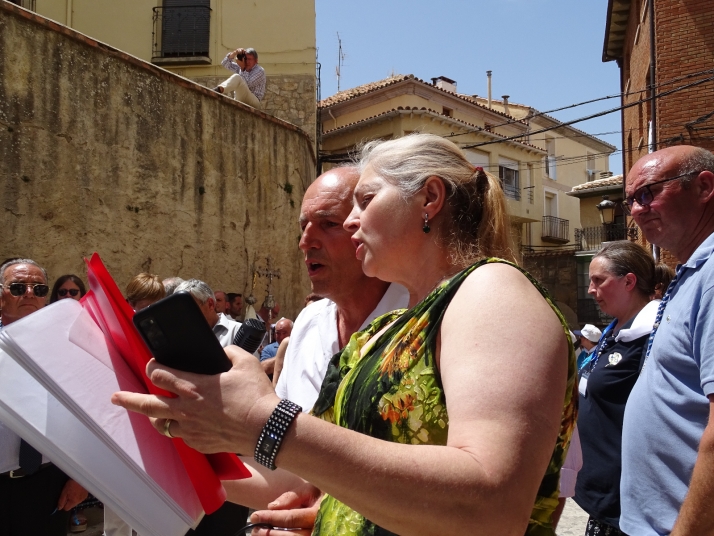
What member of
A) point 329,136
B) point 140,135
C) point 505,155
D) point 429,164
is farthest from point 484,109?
point 429,164

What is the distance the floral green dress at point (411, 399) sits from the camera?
4.13 feet

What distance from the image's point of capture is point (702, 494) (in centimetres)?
169

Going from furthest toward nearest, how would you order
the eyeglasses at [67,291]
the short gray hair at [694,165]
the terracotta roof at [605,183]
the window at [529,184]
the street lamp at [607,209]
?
1. the window at [529,184]
2. the terracotta roof at [605,183]
3. the street lamp at [607,209]
4. the eyeglasses at [67,291]
5. the short gray hair at [694,165]

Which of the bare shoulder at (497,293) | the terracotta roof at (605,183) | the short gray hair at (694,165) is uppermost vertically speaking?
the terracotta roof at (605,183)

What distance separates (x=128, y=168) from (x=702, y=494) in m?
9.54

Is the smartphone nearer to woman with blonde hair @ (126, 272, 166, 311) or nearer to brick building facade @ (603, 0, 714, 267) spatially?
woman with blonde hair @ (126, 272, 166, 311)

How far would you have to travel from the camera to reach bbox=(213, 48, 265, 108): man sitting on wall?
44.1ft

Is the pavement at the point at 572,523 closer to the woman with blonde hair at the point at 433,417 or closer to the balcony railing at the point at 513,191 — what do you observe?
the woman with blonde hair at the point at 433,417

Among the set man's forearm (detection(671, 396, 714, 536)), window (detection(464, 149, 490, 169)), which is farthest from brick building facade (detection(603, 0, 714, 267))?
window (detection(464, 149, 490, 169))

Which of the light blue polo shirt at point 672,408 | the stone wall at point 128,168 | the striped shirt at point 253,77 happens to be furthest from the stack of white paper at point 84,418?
the striped shirt at point 253,77

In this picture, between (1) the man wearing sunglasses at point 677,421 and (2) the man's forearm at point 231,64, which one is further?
(2) the man's forearm at point 231,64

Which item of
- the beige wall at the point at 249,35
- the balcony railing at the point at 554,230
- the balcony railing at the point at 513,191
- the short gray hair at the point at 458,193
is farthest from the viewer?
the balcony railing at the point at 554,230

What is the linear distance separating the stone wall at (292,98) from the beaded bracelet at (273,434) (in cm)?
1641

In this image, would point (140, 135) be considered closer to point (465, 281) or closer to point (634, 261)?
point (634, 261)
